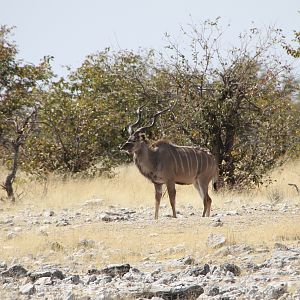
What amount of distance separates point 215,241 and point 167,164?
4.73 m

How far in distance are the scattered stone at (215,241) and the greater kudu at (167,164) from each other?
155 inches

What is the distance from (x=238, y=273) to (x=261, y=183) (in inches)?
440

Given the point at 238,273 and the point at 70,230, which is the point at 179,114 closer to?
the point at 70,230

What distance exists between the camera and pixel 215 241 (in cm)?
1038

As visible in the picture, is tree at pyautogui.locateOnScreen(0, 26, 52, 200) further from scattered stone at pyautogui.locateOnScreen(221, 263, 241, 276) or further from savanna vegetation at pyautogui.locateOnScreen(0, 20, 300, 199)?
scattered stone at pyautogui.locateOnScreen(221, 263, 241, 276)

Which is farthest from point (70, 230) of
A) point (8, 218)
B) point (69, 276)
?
point (69, 276)

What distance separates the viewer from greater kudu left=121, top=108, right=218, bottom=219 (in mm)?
14922

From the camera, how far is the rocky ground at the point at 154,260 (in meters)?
7.58

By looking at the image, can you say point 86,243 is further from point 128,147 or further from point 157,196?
point 128,147

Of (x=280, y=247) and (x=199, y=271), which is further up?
(x=280, y=247)

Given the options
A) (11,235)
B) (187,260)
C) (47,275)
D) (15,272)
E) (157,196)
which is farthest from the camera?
(157,196)

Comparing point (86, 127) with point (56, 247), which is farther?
point (86, 127)

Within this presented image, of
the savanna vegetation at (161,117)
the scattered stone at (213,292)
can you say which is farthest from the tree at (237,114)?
the scattered stone at (213,292)

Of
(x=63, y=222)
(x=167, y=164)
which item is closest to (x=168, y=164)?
(x=167, y=164)
